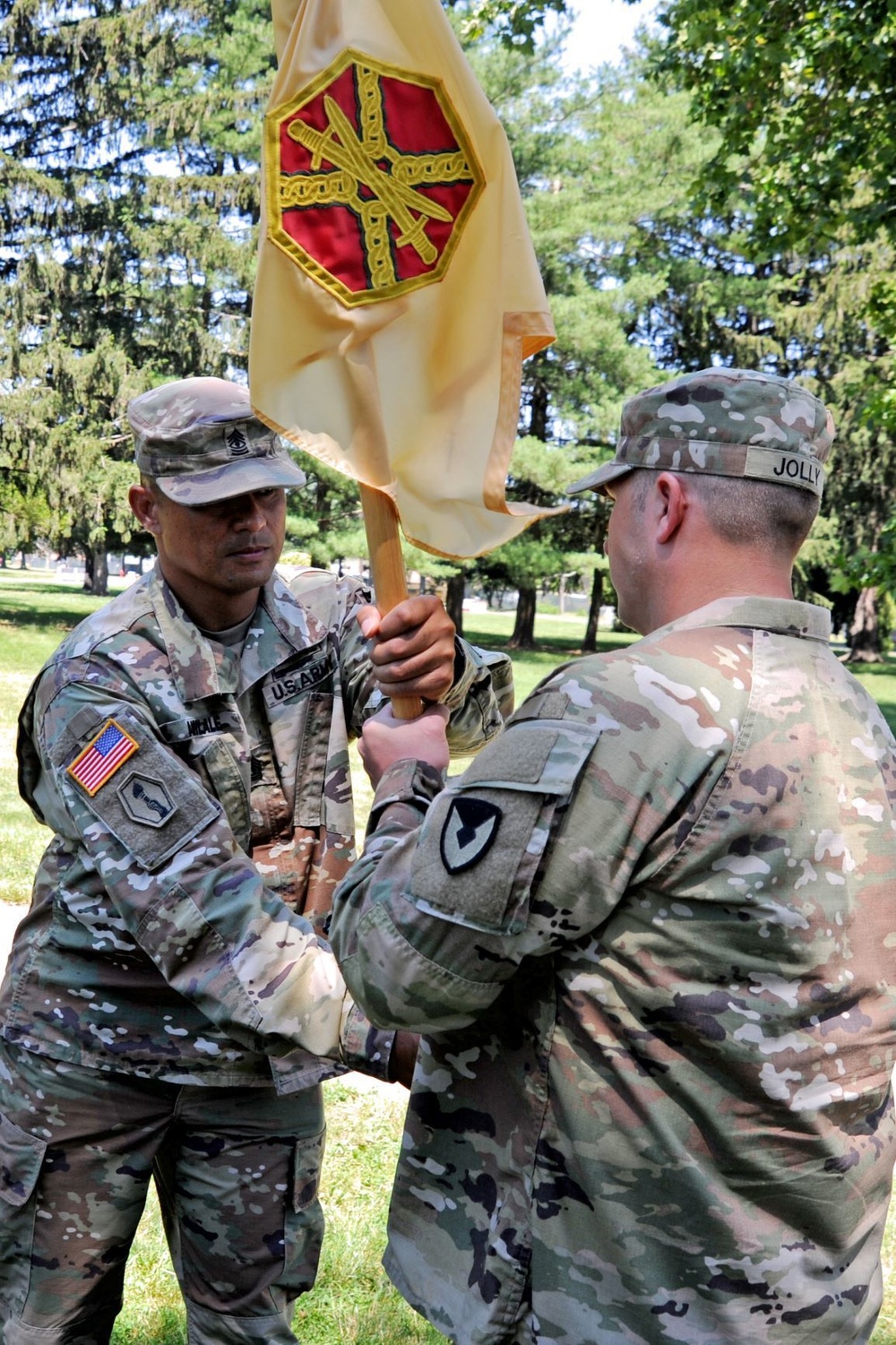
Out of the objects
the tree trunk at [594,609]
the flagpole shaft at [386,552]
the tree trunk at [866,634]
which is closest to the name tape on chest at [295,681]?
the flagpole shaft at [386,552]

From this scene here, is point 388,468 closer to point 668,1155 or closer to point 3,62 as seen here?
point 668,1155

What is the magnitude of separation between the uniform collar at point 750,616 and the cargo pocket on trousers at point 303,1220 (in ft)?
5.31

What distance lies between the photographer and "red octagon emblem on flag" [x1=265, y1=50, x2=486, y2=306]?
7.32 feet

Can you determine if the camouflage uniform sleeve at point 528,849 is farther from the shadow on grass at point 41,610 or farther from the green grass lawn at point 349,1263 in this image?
the shadow on grass at point 41,610

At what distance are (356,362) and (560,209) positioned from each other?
25.5 metres

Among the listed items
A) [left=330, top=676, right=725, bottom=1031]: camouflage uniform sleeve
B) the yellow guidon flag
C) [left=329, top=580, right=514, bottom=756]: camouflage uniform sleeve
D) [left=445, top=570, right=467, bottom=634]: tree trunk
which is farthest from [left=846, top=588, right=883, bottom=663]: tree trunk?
[left=330, top=676, right=725, bottom=1031]: camouflage uniform sleeve

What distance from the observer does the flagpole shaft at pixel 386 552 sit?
7.69 ft

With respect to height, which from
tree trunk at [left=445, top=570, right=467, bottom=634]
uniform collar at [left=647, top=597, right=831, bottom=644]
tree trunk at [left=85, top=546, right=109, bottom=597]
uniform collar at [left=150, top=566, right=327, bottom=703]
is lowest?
tree trunk at [left=85, top=546, right=109, bottom=597]

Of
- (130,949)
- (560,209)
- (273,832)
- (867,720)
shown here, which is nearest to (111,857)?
(130,949)

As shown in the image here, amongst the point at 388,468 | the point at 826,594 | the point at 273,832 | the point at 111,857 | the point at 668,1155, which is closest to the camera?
the point at 668,1155

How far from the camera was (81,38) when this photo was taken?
2639cm

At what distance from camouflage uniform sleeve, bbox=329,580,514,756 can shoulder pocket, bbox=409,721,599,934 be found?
1155 mm

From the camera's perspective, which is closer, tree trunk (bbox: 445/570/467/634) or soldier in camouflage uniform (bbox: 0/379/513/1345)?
soldier in camouflage uniform (bbox: 0/379/513/1345)

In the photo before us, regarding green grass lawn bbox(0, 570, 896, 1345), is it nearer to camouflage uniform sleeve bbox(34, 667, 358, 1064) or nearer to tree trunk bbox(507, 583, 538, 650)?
camouflage uniform sleeve bbox(34, 667, 358, 1064)
